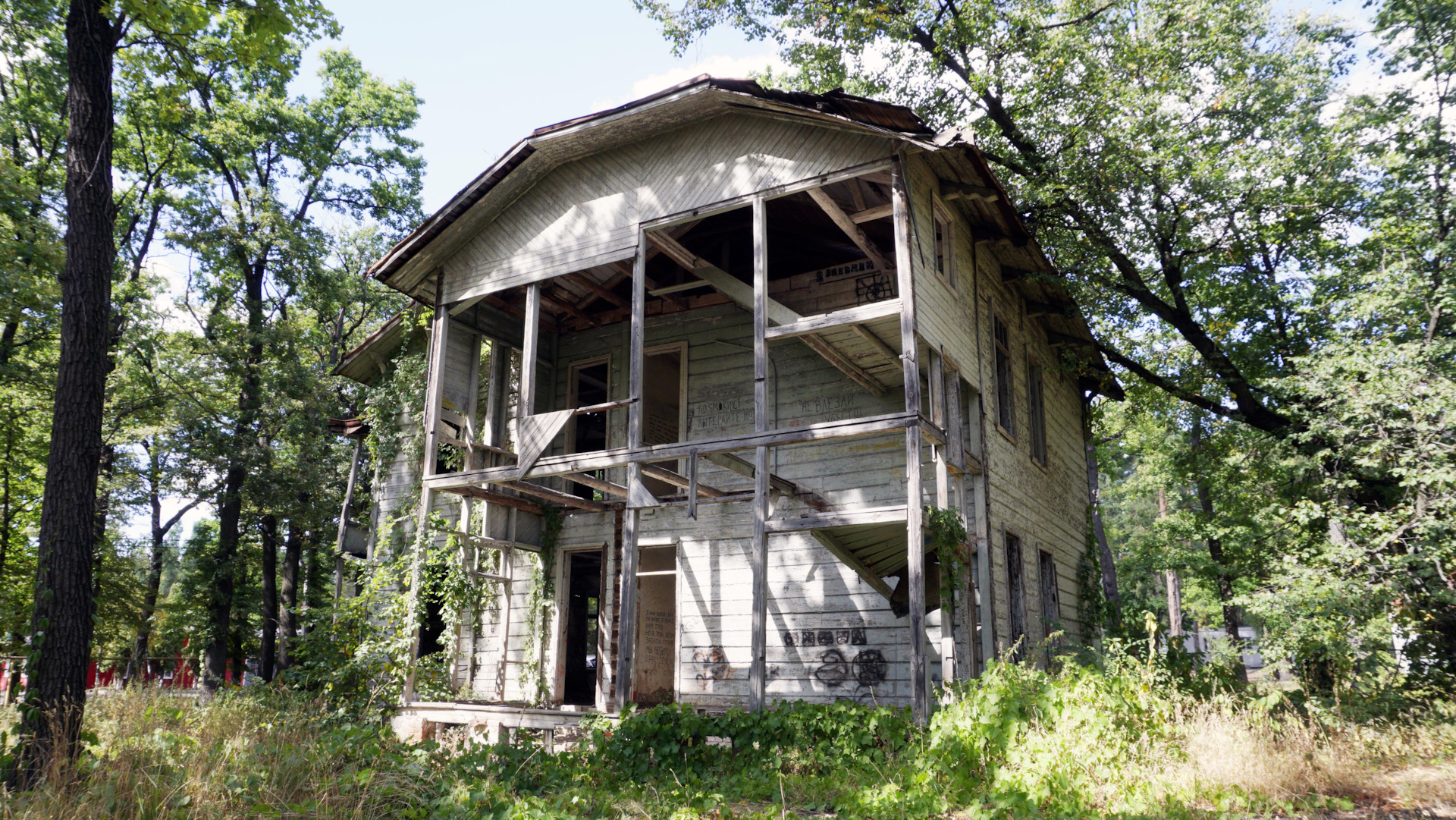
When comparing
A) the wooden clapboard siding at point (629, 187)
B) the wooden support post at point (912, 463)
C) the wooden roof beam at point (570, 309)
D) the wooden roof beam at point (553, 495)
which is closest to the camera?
the wooden support post at point (912, 463)

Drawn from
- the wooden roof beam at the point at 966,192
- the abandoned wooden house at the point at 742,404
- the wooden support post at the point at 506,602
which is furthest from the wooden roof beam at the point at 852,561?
the wooden support post at the point at 506,602

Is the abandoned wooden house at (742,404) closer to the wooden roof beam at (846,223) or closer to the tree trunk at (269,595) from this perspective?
the wooden roof beam at (846,223)

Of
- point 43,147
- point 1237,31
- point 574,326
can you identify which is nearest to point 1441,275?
point 1237,31

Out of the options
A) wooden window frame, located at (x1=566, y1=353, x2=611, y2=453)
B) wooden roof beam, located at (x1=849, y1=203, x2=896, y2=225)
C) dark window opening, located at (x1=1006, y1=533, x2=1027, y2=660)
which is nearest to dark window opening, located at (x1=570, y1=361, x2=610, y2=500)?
wooden window frame, located at (x1=566, y1=353, x2=611, y2=453)

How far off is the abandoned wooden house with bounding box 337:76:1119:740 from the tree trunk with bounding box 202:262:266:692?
421 inches

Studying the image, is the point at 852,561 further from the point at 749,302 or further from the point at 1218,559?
the point at 1218,559

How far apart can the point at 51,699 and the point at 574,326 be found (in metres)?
10.3

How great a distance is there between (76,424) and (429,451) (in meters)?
5.69

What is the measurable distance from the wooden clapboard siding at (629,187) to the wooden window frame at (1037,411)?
752 centimetres

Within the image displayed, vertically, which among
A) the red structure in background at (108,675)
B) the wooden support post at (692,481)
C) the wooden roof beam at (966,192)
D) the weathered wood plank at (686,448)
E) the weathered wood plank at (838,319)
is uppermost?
the wooden roof beam at (966,192)

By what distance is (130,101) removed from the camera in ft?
76.3

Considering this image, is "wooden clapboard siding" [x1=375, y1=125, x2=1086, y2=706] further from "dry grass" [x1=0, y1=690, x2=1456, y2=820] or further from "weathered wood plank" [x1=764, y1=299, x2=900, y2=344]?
"dry grass" [x1=0, y1=690, x2=1456, y2=820]

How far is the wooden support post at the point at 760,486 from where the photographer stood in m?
9.81

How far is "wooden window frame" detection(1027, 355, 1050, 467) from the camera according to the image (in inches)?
643
